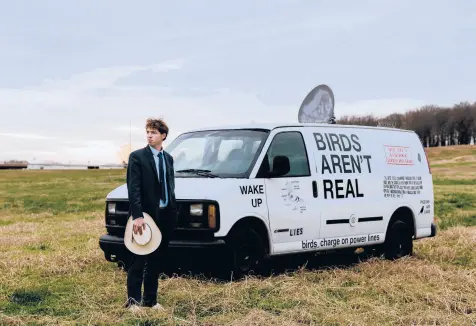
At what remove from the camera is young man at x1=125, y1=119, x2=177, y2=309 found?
676 centimetres

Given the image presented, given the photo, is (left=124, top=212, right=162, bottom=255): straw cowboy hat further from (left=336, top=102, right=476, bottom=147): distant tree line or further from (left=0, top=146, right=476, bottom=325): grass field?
(left=336, top=102, right=476, bottom=147): distant tree line

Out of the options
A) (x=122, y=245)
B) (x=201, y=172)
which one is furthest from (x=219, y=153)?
(x=122, y=245)

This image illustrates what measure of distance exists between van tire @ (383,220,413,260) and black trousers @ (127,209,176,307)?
510 cm

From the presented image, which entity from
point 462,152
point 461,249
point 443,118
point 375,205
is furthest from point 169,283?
point 443,118

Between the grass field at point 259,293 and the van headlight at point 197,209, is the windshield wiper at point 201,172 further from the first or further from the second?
the grass field at point 259,293

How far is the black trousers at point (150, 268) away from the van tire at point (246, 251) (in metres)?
1.47

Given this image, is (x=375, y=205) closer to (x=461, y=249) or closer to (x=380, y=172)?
(x=380, y=172)

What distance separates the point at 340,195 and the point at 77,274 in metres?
3.79

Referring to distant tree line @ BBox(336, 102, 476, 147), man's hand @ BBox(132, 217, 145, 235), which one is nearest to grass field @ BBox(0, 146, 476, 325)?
man's hand @ BBox(132, 217, 145, 235)

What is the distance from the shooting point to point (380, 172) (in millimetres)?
11055

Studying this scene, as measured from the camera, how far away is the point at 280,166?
8.96 m

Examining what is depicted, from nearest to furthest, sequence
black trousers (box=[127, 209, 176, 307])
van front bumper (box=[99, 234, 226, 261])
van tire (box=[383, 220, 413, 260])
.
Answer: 1. black trousers (box=[127, 209, 176, 307])
2. van front bumper (box=[99, 234, 226, 261])
3. van tire (box=[383, 220, 413, 260])

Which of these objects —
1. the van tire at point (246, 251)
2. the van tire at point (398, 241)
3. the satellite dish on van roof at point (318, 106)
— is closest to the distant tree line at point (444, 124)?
the satellite dish on van roof at point (318, 106)

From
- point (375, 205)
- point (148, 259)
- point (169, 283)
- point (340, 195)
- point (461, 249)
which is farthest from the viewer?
point (461, 249)
